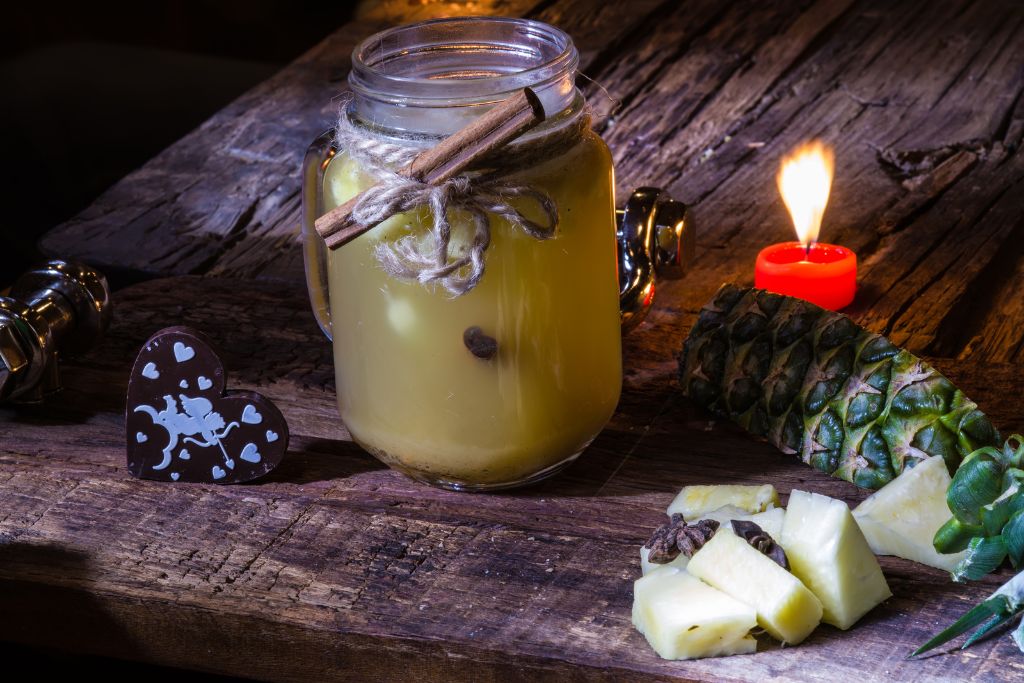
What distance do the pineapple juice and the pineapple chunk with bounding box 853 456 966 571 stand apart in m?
0.22

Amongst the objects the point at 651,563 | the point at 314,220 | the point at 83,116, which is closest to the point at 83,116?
the point at 83,116

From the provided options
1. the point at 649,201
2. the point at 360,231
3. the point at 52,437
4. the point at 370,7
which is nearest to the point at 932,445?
the point at 649,201

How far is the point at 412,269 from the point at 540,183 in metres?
0.11

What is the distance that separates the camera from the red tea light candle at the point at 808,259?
1.28m

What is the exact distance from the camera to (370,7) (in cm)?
225

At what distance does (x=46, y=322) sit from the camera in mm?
1194

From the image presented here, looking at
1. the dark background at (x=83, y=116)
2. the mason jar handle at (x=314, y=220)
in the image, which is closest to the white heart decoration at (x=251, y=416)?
the mason jar handle at (x=314, y=220)

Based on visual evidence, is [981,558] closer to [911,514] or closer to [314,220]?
[911,514]

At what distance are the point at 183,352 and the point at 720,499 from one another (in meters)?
0.43

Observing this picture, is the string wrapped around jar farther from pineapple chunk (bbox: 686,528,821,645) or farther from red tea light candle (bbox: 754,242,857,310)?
red tea light candle (bbox: 754,242,857,310)

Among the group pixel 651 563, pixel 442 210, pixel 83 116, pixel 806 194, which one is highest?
pixel 442 210

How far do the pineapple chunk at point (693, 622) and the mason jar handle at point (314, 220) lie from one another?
42 cm

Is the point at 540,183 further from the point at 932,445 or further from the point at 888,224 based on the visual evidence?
the point at 888,224

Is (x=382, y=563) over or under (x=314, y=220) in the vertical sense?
under
